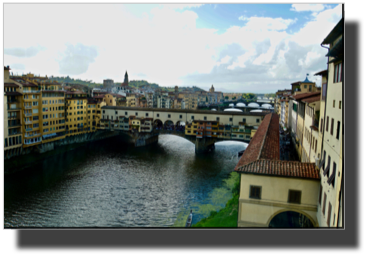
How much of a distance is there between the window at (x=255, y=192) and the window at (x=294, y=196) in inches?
19.8

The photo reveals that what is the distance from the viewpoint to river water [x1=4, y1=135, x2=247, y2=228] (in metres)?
8.72

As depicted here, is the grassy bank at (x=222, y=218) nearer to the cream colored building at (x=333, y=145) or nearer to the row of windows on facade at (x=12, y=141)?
the cream colored building at (x=333, y=145)

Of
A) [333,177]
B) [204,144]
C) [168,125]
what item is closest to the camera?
[333,177]

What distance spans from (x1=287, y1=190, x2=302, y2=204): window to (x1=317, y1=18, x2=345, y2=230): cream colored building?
33cm

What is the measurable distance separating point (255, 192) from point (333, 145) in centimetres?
163

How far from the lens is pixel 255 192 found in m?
5.16

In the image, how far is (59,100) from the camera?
1836 cm

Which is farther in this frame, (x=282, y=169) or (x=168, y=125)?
(x=168, y=125)

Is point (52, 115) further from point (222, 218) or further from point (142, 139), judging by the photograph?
point (222, 218)

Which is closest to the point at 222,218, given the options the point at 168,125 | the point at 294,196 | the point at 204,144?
the point at 294,196

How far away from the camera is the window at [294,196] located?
496 centimetres
